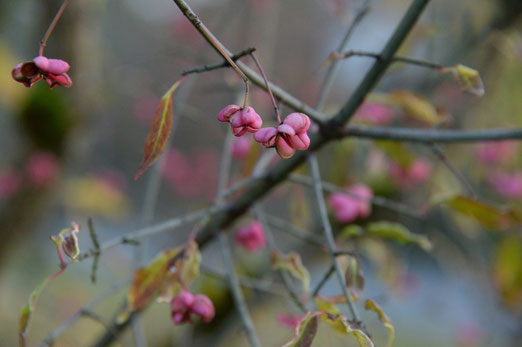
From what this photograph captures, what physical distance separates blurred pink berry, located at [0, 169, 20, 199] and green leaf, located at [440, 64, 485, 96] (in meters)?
1.37

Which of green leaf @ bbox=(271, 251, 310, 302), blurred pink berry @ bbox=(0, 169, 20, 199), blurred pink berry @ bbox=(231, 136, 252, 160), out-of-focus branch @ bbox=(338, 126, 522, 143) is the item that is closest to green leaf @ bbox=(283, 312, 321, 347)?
green leaf @ bbox=(271, 251, 310, 302)

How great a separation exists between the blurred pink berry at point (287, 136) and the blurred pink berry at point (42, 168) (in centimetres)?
123

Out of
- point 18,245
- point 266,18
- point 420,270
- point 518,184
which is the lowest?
point 420,270

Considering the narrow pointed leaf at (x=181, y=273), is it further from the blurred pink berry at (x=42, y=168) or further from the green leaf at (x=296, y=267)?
the blurred pink berry at (x=42, y=168)

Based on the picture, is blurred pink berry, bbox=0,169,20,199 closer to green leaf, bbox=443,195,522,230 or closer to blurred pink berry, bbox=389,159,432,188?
blurred pink berry, bbox=389,159,432,188

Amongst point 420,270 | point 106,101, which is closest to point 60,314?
point 106,101

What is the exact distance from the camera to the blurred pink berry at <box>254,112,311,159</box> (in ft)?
1.10

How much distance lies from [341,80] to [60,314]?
2905mm

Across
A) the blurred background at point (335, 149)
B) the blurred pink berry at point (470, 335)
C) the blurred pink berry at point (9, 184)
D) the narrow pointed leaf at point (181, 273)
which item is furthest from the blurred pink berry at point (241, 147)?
the blurred pink berry at point (470, 335)

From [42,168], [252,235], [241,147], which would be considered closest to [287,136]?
[252,235]

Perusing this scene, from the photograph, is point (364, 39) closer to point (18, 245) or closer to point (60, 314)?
point (18, 245)

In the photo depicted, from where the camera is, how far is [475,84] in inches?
18.6

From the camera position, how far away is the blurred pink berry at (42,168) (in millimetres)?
1414

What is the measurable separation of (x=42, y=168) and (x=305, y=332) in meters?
1.24
